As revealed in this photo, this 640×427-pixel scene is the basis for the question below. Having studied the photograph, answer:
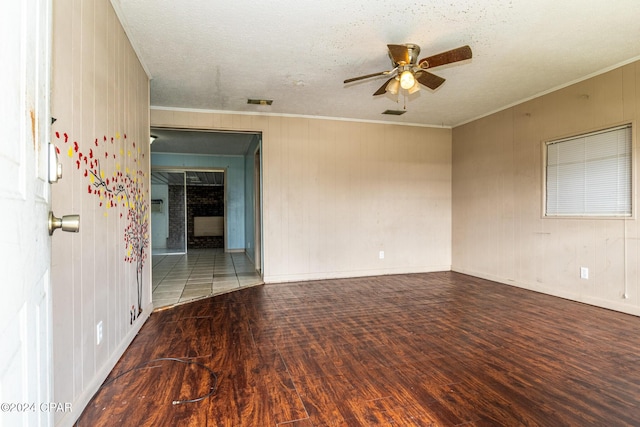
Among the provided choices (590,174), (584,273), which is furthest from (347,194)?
(584,273)

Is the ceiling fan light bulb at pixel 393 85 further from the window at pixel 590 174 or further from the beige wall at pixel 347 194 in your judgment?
the window at pixel 590 174

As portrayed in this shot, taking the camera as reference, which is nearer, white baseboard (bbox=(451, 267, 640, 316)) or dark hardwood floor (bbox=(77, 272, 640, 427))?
dark hardwood floor (bbox=(77, 272, 640, 427))

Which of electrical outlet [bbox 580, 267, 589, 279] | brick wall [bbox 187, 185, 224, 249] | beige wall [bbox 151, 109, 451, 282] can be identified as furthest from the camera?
brick wall [bbox 187, 185, 224, 249]

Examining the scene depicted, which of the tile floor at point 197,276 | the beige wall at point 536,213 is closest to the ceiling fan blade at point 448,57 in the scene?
the beige wall at point 536,213

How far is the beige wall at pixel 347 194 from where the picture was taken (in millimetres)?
4961

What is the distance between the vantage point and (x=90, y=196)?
190 centimetres

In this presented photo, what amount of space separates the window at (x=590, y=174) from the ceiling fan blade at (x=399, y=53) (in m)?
2.59

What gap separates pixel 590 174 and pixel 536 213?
771mm

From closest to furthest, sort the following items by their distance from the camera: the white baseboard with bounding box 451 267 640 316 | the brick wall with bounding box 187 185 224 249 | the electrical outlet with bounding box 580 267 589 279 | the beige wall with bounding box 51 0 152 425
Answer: the beige wall with bounding box 51 0 152 425 < the white baseboard with bounding box 451 267 640 316 < the electrical outlet with bounding box 580 267 589 279 < the brick wall with bounding box 187 185 224 249

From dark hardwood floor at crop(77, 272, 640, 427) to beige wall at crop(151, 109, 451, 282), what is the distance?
4.90ft

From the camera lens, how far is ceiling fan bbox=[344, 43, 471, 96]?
256cm

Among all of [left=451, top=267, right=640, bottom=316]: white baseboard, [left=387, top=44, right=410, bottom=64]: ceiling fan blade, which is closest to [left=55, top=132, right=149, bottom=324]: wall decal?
[left=387, top=44, right=410, bottom=64]: ceiling fan blade

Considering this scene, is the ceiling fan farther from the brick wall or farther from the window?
the brick wall

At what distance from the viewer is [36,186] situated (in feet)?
2.38
